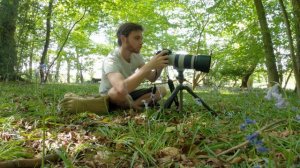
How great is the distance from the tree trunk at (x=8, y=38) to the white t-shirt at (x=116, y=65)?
314 inches

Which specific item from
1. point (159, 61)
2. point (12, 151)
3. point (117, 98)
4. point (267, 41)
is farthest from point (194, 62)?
point (267, 41)

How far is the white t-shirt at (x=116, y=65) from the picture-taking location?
4105mm

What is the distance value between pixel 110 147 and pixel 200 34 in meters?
14.8

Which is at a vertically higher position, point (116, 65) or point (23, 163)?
point (116, 65)

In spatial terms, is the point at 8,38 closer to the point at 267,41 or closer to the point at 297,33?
the point at 267,41

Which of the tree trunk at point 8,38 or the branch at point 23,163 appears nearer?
the branch at point 23,163

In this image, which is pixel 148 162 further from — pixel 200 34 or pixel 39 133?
pixel 200 34

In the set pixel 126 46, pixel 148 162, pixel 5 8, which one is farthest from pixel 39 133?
pixel 5 8

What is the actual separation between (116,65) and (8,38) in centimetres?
914

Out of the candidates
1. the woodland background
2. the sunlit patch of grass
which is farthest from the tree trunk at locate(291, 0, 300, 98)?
the sunlit patch of grass

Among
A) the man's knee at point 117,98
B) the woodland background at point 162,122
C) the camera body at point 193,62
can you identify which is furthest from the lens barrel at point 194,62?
the man's knee at point 117,98

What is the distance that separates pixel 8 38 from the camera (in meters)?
11.9

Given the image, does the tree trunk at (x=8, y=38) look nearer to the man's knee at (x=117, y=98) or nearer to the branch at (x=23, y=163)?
the man's knee at (x=117, y=98)

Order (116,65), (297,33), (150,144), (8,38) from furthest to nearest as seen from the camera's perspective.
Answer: (8,38) → (297,33) → (116,65) → (150,144)
